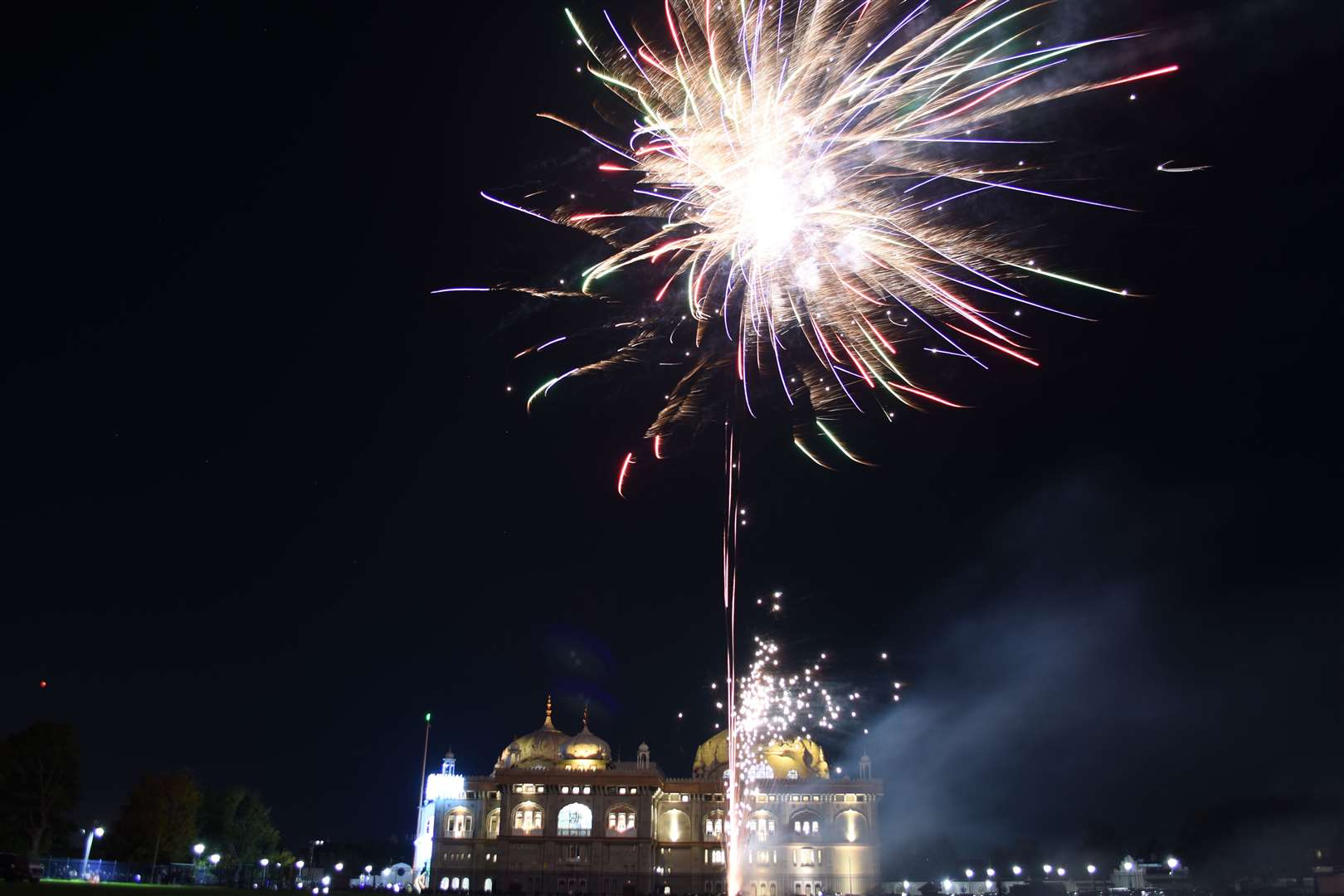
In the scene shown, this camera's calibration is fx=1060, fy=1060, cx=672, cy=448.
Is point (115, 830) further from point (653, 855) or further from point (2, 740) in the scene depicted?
point (653, 855)

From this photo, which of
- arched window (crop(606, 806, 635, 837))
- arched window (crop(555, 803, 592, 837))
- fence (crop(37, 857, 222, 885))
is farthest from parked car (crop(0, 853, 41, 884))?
arched window (crop(606, 806, 635, 837))

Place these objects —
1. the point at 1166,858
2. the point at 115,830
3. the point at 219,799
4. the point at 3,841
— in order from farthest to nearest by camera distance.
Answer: the point at 1166,858 → the point at 219,799 → the point at 115,830 → the point at 3,841

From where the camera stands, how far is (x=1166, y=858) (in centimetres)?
9138

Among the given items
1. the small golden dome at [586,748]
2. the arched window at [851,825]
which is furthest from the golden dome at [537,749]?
the arched window at [851,825]

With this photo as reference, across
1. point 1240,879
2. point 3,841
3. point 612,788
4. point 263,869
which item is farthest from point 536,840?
point 1240,879

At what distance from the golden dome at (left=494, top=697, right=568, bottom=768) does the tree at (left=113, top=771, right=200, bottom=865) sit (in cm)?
2361

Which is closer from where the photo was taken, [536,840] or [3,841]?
[3,841]

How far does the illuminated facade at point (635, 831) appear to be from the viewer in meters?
73.6

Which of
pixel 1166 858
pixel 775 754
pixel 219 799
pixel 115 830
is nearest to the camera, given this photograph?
pixel 115 830

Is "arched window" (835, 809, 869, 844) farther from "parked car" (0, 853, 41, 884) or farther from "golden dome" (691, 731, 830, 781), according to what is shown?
"parked car" (0, 853, 41, 884)

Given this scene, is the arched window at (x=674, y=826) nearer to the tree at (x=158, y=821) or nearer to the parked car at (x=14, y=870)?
the tree at (x=158, y=821)

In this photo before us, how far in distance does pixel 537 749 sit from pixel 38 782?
35.9 meters

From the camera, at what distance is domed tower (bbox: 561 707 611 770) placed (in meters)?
79.6

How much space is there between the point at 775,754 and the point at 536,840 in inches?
741
